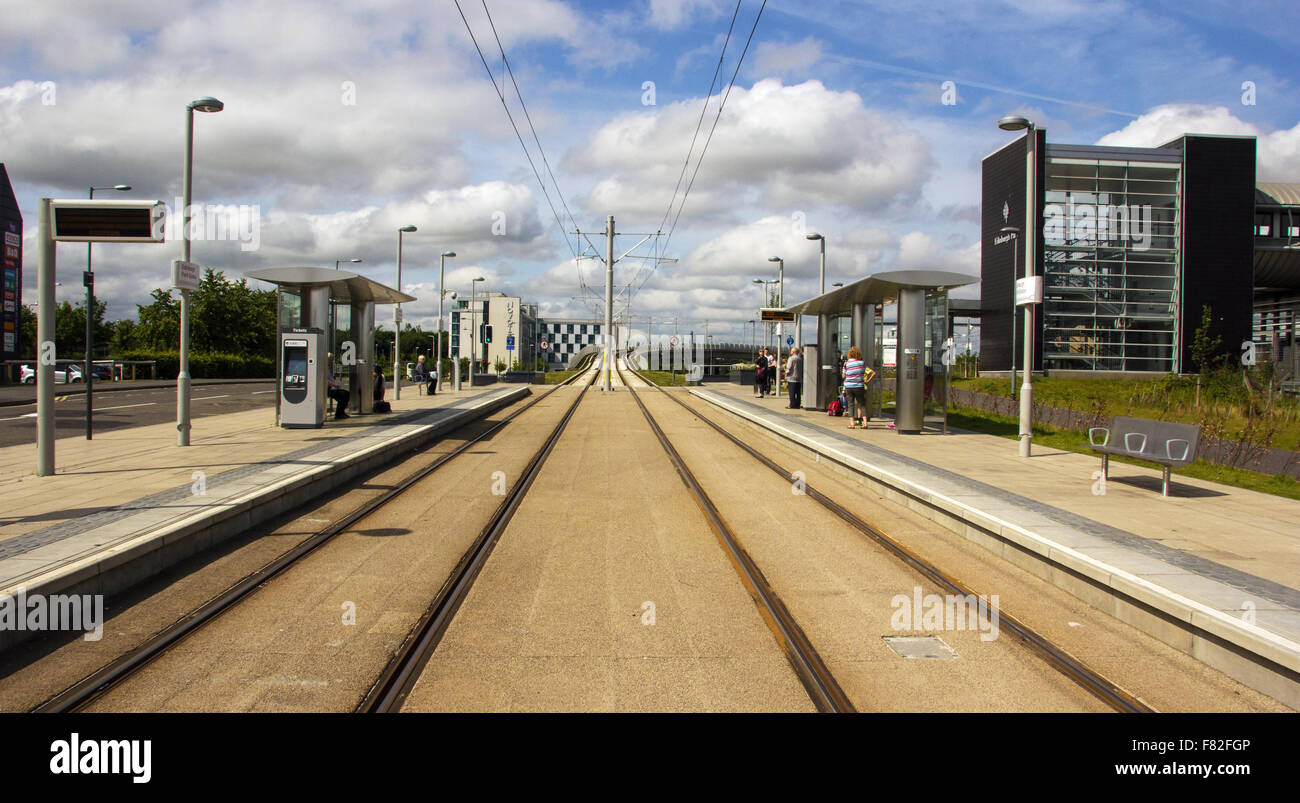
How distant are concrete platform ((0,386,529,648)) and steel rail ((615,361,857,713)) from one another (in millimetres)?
4598

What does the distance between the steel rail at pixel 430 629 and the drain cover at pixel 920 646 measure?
9.19 ft

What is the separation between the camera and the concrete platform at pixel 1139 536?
490 cm

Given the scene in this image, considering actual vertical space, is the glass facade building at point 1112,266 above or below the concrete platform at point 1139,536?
above

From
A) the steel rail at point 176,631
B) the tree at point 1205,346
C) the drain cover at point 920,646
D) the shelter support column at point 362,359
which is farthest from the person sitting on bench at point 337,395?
the tree at point 1205,346

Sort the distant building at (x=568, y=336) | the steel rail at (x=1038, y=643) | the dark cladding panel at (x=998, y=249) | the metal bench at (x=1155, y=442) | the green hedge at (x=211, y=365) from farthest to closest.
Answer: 1. the distant building at (x=568, y=336)
2. the green hedge at (x=211, y=365)
3. the dark cladding panel at (x=998, y=249)
4. the metal bench at (x=1155, y=442)
5. the steel rail at (x=1038, y=643)

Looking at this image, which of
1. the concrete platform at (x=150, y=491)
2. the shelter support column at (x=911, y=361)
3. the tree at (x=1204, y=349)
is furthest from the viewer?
the tree at (x=1204, y=349)

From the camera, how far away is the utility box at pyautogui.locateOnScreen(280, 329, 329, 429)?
16703mm

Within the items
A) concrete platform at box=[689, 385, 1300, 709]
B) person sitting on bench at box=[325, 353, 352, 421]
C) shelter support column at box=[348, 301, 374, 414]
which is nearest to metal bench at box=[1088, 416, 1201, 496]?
concrete platform at box=[689, 385, 1300, 709]

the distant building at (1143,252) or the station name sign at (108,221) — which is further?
the distant building at (1143,252)

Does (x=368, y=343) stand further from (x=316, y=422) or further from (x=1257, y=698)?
(x=1257, y=698)

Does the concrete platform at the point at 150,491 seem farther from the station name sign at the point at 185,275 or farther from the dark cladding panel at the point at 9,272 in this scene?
the dark cladding panel at the point at 9,272

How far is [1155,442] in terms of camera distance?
10617 millimetres

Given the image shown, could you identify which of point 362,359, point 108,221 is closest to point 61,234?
point 108,221

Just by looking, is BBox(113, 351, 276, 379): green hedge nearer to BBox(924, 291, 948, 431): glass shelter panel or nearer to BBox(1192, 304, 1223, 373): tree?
BBox(924, 291, 948, 431): glass shelter panel
